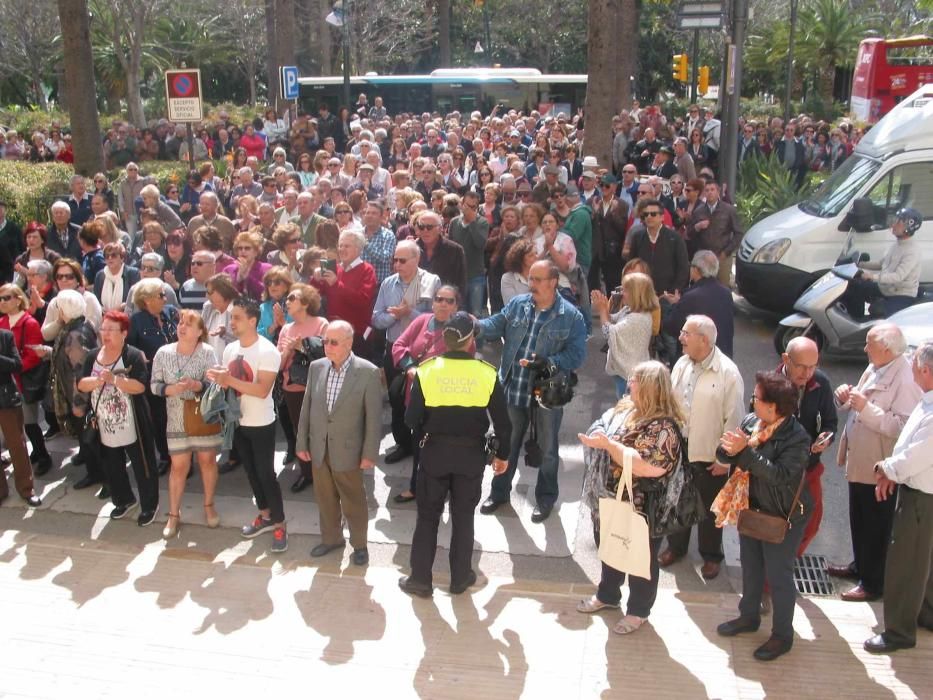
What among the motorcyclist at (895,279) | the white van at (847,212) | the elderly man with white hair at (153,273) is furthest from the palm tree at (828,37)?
the elderly man with white hair at (153,273)

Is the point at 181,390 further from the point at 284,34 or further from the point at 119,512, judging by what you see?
the point at 284,34

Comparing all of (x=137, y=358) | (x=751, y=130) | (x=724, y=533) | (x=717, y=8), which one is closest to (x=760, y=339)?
(x=724, y=533)

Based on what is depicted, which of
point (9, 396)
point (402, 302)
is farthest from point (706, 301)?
point (9, 396)

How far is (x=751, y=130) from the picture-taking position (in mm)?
20047

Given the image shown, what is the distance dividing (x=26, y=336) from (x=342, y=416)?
3.13 metres

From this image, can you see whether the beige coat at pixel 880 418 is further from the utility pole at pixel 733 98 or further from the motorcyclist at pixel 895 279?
the utility pole at pixel 733 98

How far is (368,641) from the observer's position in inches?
220

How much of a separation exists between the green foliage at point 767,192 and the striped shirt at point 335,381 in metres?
10.3

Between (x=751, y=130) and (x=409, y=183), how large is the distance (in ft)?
30.6

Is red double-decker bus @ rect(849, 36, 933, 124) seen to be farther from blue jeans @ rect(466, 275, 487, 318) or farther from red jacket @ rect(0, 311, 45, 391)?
red jacket @ rect(0, 311, 45, 391)

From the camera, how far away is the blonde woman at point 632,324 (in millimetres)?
7090

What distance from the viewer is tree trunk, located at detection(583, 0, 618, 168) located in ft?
52.4

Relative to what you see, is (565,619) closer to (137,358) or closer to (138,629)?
(138,629)

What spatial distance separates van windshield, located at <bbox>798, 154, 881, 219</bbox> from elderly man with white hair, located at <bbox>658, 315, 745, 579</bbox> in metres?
6.29
